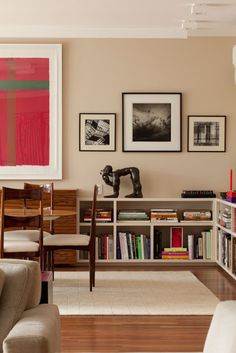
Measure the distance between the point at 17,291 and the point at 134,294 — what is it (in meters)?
3.28

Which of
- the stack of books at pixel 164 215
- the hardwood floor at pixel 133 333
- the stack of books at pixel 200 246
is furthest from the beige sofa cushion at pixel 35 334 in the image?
the stack of books at pixel 200 246

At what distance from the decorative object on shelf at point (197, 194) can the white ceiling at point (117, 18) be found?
175 cm

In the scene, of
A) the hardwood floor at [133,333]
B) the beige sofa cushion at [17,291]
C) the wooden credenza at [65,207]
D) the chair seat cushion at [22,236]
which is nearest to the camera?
the beige sofa cushion at [17,291]

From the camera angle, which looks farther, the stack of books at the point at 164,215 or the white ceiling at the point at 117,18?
the stack of books at the point at 164,215

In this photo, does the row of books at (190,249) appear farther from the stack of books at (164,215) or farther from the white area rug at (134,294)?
the white area rug at (134,294)

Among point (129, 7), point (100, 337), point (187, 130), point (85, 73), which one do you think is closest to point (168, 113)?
point (187, 130)

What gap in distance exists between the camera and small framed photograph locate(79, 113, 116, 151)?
8.24 m

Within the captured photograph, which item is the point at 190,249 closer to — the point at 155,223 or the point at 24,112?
the point at 155,223

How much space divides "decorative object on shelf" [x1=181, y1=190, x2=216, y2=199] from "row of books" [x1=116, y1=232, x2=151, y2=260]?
657 mm

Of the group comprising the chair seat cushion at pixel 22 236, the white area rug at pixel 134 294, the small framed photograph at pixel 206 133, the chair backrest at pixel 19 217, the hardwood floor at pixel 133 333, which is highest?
the small framed photograph at pixel 206 133

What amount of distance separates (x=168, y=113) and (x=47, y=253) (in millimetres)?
2180

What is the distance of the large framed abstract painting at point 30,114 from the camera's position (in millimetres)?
8172

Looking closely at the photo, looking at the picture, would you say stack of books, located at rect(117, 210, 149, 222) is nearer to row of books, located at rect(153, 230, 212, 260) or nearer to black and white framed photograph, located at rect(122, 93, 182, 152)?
row of books, located at rect(153, 230, 212, 260)

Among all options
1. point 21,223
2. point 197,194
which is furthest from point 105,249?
point 21,223
